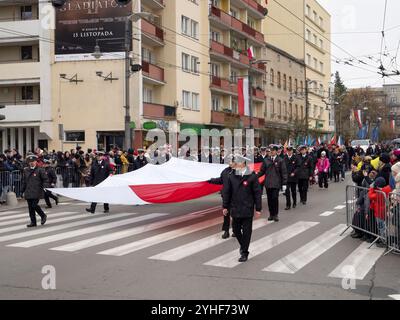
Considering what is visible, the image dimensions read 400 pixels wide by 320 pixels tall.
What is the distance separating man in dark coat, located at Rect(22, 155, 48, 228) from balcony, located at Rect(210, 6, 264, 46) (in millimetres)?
33065

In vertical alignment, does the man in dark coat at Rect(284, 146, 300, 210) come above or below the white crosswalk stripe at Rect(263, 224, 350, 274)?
above

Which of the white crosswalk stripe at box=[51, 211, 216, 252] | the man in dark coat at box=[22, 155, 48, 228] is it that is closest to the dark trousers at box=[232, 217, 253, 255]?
the white crosswalk stripe at box=[51, 211, 216, 252]

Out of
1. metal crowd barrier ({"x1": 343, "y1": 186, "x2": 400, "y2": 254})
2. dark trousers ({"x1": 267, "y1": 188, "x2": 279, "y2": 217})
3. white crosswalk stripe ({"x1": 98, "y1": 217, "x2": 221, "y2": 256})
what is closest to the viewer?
metal crowd barrier ({"x1": 343, "y1": 186, "x2": 400, "y2": 254})

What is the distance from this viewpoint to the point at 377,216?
1023 cm

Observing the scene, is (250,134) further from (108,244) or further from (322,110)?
(322,110)

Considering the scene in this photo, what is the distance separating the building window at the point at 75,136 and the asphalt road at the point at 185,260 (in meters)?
20.3

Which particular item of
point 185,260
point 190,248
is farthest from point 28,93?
point 185,260

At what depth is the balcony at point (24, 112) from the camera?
3538 centimetres

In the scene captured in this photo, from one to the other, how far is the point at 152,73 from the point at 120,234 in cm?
2527

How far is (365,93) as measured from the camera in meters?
91.8

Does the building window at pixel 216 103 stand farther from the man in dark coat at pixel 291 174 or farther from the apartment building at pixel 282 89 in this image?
the man in dark coat at pixel 291 174

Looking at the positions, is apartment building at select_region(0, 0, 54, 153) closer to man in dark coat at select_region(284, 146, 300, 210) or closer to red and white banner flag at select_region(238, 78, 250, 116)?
red and white banner flag at select_region(238, 78, 250, 116)

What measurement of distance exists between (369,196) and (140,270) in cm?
486

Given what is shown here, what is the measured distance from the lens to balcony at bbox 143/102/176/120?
34.5 m
